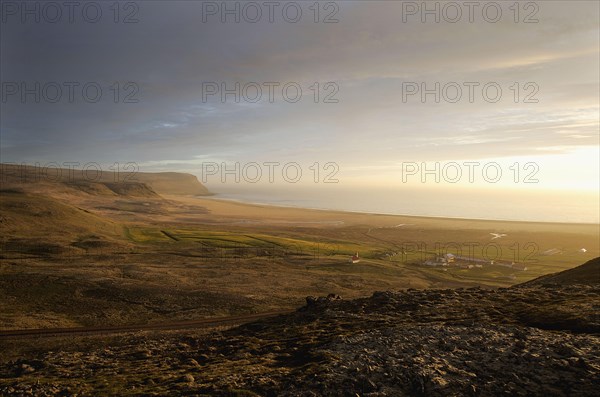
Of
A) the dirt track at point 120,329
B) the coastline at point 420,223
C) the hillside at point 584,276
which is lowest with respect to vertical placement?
the dirt track at point 120,329

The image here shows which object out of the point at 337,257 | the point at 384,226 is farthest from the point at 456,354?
the point at 384,226

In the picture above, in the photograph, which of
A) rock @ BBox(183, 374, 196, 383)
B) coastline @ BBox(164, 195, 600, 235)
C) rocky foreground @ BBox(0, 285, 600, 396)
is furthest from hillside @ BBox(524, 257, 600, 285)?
coastline @ BBox(164, 195, 600, 235)

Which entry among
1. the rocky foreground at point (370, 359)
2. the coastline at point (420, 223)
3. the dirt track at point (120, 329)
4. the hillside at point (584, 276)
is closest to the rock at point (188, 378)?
the rocky foreground at point (370, 359)

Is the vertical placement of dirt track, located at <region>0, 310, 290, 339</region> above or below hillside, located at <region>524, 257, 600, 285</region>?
below

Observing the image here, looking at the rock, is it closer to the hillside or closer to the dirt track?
the dirt track

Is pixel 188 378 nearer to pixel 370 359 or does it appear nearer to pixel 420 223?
pixel 370 359

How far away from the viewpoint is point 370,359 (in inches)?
527

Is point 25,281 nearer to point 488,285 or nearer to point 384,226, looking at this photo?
point 488,285

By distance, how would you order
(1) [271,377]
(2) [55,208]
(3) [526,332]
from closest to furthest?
(1) [271,377] < (3) [526,332] < (2) [55,208]

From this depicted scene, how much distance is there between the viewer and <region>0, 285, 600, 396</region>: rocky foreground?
11.8 metres

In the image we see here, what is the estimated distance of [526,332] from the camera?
49.5ft

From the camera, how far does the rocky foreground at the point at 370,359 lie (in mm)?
11781

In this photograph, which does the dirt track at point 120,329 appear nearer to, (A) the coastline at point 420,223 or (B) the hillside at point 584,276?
(B) the hillside at point 584,276

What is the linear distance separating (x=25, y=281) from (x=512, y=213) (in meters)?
162
